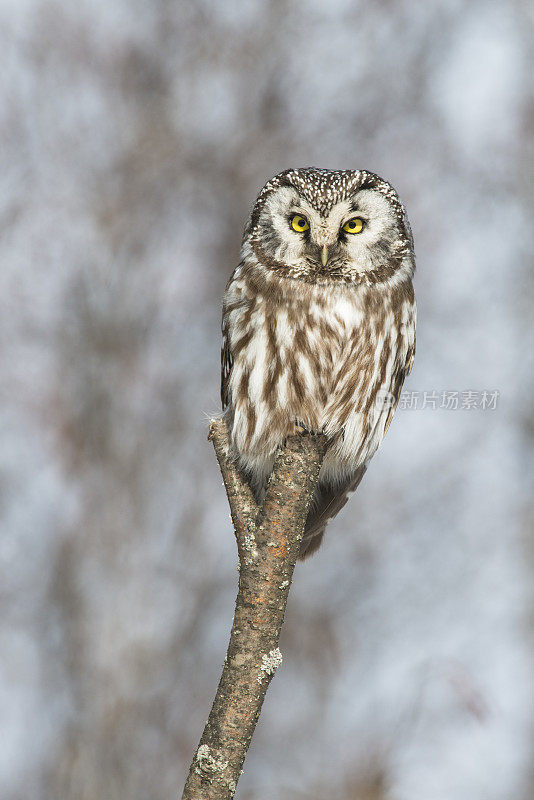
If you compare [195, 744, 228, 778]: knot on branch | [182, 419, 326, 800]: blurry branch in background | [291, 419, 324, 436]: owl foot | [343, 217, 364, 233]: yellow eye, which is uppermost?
[343, 217, 364, 233]: yellow eye

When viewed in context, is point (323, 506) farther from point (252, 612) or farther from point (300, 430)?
point (252, 612)

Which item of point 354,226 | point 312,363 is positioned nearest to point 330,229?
point 354,226

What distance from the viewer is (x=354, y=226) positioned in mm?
3436

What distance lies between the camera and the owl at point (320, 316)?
3346 millimetres

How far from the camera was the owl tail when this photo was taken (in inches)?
147

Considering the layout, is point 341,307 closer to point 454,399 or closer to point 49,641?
point 454,399

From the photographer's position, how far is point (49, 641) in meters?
6.86

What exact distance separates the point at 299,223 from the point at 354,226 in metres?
0.22

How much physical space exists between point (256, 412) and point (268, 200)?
868 mm

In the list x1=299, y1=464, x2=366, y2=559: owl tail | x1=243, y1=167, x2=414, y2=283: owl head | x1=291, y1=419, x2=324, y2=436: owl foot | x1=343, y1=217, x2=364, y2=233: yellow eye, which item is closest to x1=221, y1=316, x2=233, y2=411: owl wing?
x1=243, y1=167, x2=414, y2=283: owl head

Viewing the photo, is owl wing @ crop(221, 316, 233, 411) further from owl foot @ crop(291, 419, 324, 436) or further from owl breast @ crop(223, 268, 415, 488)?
owl foot @ crop(291, 419, 324, 436)

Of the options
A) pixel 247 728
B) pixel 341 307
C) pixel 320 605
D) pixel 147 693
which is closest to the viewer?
pixel 247 728

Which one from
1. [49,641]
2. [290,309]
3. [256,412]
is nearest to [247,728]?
[256,412]

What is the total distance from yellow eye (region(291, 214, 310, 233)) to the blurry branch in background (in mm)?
1053
